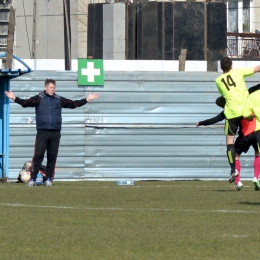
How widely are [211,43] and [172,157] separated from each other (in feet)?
59.0

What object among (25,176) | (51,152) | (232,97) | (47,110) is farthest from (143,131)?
(232,97)

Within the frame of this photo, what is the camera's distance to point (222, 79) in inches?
528

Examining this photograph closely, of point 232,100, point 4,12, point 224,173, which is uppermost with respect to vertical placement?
point 4,12

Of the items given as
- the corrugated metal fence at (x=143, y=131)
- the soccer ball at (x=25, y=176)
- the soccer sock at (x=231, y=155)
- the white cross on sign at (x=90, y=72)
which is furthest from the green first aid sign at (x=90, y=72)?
the soccer sock at (x=231, y=155)

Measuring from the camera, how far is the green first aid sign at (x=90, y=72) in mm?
19219

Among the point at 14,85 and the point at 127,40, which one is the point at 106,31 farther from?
the point at 14,85

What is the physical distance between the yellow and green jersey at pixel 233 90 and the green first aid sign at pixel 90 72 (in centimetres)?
607

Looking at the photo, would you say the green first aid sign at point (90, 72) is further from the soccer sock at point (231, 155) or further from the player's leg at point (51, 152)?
the soccer sock at point (231, 155)

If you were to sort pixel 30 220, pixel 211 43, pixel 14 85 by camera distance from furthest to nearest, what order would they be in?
pixel 211 43 → pixel 14 85 → pixel 30 220

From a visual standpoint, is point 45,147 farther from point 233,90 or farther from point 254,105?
point 254,105

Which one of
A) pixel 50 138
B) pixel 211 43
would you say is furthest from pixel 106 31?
pixel 50 138

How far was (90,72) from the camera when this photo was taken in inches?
760

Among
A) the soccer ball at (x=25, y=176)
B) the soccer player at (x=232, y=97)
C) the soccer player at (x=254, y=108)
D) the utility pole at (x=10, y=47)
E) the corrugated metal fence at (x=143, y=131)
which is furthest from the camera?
the utility pole at (x=10, y=47)

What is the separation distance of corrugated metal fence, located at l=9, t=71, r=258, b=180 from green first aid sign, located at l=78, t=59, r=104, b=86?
107 mm
